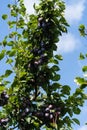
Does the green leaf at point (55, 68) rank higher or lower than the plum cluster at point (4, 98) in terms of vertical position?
higher

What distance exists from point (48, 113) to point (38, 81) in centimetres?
70

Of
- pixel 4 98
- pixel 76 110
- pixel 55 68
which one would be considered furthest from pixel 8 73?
pixel 76 110

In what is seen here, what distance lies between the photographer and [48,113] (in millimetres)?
6621

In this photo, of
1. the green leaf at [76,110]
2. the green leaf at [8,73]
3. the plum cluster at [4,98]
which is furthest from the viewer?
the green leaf at [8,73]

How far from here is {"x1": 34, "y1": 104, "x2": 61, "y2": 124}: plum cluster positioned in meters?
6.57

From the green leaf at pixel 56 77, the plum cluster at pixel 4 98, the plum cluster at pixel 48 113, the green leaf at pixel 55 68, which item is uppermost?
the green leaf at pixel 55 68

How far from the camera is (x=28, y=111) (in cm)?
676

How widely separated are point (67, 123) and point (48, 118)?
0.43 meters

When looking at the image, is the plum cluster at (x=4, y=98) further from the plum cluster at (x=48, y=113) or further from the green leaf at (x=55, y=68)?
the green leaf at (x=55, y=68)

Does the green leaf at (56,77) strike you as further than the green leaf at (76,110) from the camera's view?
Yes

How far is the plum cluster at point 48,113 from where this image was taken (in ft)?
21.5

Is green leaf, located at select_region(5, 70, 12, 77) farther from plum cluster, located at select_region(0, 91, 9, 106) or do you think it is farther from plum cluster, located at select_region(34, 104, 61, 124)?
plum cluster, located at select_region(34, 104, 61, 124)

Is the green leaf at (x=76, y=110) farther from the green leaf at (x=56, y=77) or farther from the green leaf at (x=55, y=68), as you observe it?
the green leaf at (x=55, y=68)

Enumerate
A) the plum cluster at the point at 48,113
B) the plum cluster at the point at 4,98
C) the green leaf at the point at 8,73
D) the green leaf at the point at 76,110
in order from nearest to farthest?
the plum cluster at the point at 48,113 < the green leaf at the point at 76,110 < the plum cluster at the point at 4,98 < the green leaf at the point at 8,73
